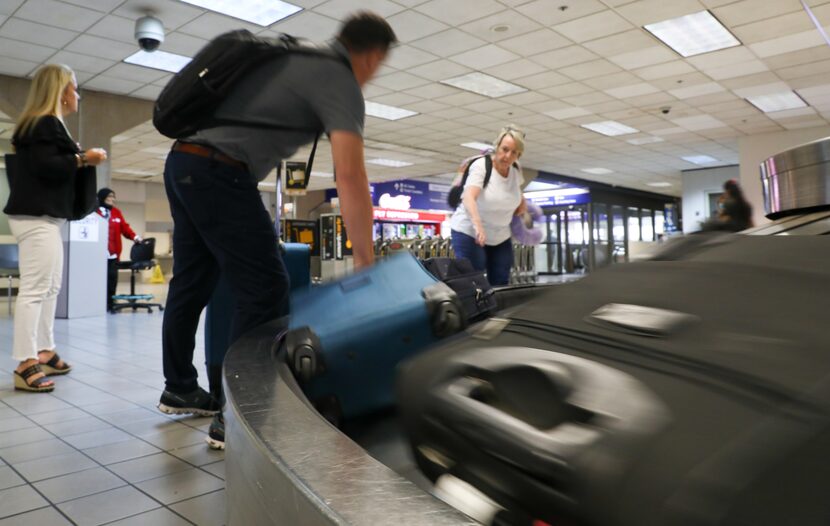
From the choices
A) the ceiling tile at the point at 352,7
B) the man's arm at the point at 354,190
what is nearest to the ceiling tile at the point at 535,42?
the ceiling tile at the point at 352,7

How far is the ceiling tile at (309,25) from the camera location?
556 centimetres

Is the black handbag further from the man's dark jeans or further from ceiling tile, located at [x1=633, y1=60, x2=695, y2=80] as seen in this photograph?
ceiling tile, located at [x1=633, y1=60, x2=695, y2=80]

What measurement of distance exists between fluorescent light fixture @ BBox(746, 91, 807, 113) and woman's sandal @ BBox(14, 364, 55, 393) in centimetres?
971

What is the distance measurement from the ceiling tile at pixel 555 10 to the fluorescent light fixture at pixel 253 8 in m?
2.24

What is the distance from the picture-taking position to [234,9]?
5.46 meters

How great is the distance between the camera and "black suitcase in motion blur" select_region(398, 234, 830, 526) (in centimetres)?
36

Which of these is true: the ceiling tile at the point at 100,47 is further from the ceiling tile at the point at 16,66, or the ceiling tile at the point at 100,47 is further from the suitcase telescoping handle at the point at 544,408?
the suitcase telescoping handle at the point at 544,408

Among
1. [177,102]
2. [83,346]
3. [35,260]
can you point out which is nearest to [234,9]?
[83,346]

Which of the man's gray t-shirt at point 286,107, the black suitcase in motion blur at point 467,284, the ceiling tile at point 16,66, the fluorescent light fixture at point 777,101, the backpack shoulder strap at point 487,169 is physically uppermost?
the ceiling tile at point 16,66

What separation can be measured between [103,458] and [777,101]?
10.4 metres

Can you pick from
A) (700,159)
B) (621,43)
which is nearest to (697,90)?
(621,43)

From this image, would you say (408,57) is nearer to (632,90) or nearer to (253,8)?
(253,8)

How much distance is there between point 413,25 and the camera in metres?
5.77

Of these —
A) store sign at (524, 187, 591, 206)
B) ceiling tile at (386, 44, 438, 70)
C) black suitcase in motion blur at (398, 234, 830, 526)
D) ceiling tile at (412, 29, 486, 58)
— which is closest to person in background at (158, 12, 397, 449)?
black suitcase in motion blur at (398, 234, 830, 526)
